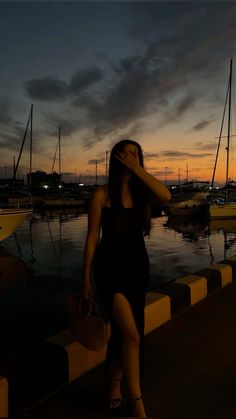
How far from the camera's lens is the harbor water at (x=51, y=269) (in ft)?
20.1

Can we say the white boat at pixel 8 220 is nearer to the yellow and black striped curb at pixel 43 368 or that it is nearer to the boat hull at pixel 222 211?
the yellow and black striped curb at pixel 43 368

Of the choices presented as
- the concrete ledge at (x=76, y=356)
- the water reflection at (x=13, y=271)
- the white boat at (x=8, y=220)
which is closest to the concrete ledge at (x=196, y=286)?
the concrete ledge at (x=76, y=356)

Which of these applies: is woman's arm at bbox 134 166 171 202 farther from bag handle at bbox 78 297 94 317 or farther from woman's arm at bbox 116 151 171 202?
bag handle at bbox 78 297 94 317

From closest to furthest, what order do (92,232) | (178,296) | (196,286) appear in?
(92,232) < (178,296) < (196,286)

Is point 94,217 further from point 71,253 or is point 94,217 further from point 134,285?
point 71,253

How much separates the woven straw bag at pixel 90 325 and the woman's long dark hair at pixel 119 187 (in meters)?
0.67

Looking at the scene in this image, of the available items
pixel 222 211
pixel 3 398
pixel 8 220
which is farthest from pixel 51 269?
pixel 222 211

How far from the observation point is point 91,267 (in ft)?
8.16

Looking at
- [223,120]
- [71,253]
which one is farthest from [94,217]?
[223,120]

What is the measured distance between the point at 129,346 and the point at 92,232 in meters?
0.77

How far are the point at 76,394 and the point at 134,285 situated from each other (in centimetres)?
109

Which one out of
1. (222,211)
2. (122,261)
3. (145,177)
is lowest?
(222,211)

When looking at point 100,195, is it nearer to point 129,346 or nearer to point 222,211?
point 129,346

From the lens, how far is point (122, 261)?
2.37 m
